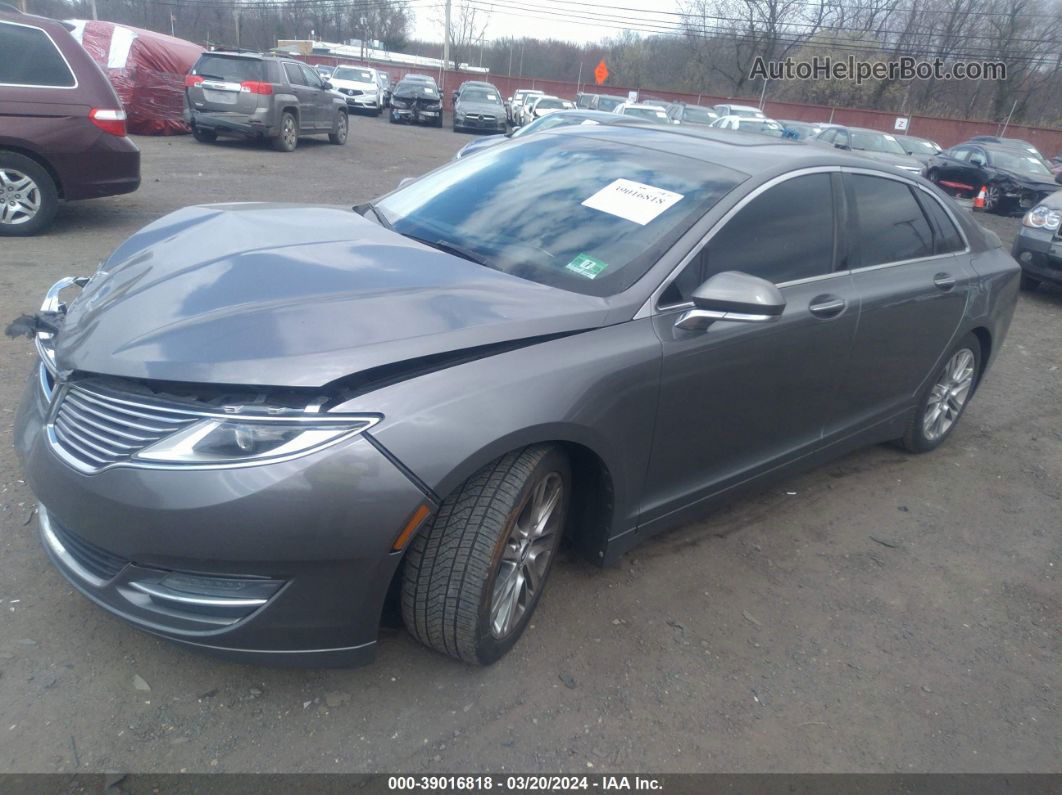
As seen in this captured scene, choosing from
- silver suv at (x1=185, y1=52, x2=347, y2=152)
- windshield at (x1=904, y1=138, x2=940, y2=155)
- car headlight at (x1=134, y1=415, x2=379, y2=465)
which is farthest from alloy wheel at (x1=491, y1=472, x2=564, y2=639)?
windshield at (x1=904, y1=138, x2=940, y2=155)

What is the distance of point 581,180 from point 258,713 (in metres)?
2.28

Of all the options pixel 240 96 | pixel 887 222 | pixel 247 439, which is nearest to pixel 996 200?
pixel 240 96

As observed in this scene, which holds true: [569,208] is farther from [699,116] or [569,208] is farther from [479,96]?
[479,96]

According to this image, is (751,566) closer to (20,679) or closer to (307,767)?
(307,767)

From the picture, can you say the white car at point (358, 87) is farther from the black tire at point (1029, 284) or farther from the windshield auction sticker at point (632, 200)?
the windshield auction sticker at point (632, 200)

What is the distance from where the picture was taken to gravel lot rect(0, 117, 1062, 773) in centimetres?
230

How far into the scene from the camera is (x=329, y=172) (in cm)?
1302

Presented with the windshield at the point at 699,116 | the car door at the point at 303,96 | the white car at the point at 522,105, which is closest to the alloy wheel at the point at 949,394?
the car door at the point at 303,96

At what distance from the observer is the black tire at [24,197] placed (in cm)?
686

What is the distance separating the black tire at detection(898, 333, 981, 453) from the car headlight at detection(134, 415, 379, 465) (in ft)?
11.3

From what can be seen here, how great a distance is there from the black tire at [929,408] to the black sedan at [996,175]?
46.1 ft

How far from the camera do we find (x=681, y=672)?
2.74 meters

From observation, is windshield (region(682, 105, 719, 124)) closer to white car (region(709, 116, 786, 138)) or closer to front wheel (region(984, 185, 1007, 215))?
white car (region(709, 116, 786, 138))

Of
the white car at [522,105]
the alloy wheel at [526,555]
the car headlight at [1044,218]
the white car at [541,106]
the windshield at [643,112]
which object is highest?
the alloy wheel at [526,555]
